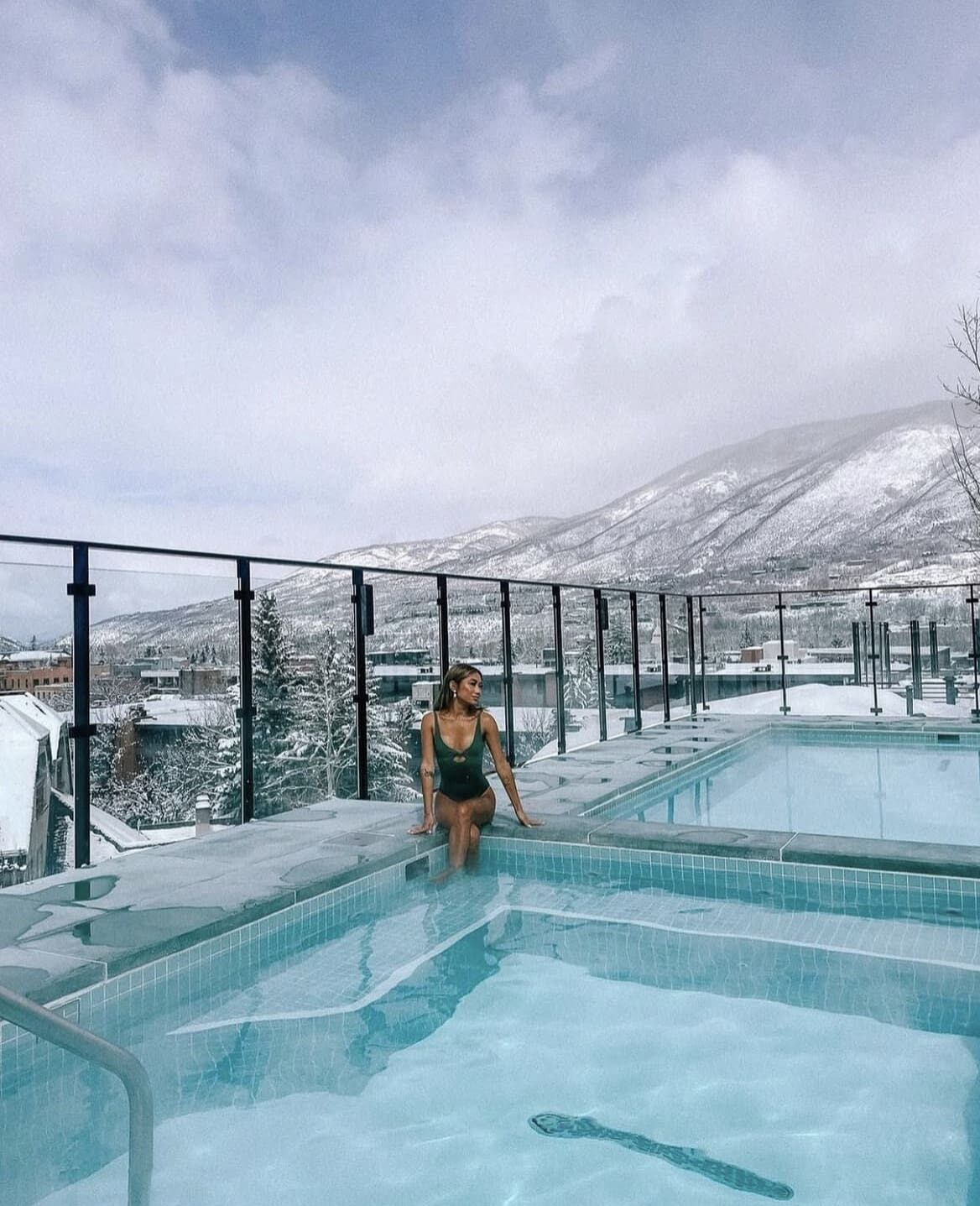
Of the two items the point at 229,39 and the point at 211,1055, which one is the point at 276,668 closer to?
the point at 211,1055

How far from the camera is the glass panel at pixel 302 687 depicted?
5.56 metres

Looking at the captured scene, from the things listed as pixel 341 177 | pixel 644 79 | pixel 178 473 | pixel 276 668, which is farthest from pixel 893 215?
pixel 178 473

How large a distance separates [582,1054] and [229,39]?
17230 mm

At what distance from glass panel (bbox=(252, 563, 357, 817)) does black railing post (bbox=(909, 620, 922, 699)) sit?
270 inches

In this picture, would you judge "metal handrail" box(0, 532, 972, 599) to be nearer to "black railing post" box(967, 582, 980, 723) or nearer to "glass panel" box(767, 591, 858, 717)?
"black railing post" box(967, 582, 980, 723)

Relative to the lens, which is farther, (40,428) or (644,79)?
(40,428)

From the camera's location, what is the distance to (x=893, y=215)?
27.9 metres

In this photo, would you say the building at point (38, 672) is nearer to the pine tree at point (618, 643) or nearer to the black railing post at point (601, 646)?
the black railing post at point (601, 646)

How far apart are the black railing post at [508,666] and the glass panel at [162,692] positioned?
7.84 feet

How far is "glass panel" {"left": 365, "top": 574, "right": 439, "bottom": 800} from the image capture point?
6031 millimetres

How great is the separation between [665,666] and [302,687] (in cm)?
456

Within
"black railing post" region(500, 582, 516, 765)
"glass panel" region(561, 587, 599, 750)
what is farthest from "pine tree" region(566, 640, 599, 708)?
"black railing post" region(500, 582, 516, 765)

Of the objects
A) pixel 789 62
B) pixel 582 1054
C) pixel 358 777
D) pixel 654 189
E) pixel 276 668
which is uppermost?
pixel 654 189

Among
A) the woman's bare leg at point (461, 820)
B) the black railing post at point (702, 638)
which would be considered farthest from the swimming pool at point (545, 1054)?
the black railing post at point (702, 638)
